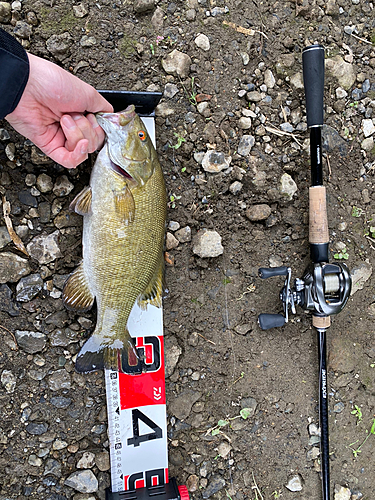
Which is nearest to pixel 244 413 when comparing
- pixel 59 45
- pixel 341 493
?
pixel 341 493

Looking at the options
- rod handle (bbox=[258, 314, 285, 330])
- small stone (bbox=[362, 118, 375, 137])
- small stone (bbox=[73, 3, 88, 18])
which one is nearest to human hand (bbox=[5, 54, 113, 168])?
small stone (bbox=[73, 3, 88, 18])

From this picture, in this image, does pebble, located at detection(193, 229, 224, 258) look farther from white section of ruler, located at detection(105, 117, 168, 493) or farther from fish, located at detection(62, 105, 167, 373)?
white section of ruler, located at detection(105, 117, 168, 493)

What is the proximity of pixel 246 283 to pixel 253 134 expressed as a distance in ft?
3.49

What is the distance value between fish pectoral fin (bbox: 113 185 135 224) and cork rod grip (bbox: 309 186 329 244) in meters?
1.23

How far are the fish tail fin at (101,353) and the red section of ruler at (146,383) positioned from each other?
0.60 ft

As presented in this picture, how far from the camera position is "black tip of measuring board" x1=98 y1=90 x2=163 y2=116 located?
90.7 inches

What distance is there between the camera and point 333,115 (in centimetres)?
285

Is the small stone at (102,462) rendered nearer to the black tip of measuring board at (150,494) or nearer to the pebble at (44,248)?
the black tip of measuring board at (150,494)

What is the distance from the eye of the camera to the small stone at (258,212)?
107 inches

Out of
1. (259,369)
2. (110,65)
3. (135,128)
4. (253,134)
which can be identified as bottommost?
(259,369)

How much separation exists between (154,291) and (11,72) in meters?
1.44

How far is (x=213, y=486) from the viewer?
2719 millimetres

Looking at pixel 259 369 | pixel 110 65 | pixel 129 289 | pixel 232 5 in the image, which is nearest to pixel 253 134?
pixel 232 5

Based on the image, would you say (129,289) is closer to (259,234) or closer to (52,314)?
→ (52,314)
